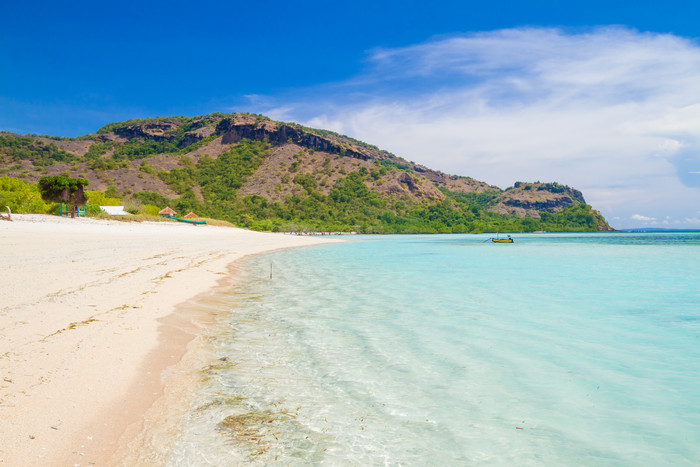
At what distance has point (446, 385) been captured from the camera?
596 centimetres

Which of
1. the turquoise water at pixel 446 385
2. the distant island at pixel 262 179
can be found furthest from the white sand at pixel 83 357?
the distant island at pixel 262 179

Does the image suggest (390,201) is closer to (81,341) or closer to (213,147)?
(213,147)

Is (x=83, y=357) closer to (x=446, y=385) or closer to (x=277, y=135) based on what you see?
(x=446, y=385)

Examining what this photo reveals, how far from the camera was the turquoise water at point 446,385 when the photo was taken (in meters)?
4.11

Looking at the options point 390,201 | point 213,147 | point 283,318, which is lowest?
point 283,318

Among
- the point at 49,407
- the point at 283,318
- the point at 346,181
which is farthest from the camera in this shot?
the point at 346,181

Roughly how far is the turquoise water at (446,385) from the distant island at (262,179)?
10464cm

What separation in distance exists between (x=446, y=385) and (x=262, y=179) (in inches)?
5825

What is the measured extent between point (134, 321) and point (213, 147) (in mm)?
176947

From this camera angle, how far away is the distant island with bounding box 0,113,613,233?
125 m

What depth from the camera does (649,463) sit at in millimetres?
4109

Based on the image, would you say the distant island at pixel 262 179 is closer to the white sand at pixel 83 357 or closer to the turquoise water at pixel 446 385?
the white sand at pixel 83 357

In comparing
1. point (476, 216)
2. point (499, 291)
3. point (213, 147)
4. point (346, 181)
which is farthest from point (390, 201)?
point (499, 291)

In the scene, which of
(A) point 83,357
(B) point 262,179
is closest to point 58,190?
(A) point 83,357
